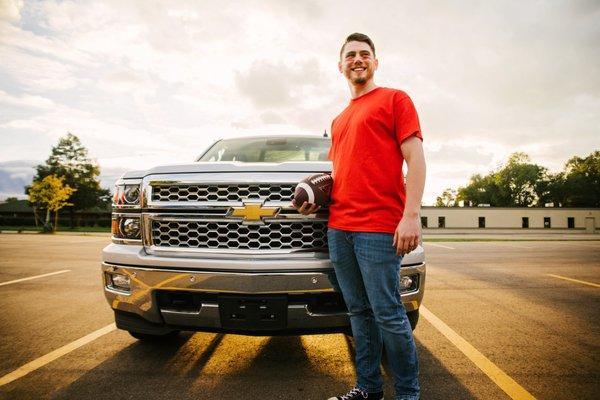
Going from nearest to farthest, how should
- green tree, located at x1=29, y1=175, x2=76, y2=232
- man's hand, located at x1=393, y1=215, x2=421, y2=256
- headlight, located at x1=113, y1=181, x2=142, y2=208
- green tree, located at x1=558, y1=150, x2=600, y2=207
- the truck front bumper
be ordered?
man's hand, located at x1=393, y1=215, x2=421, y2=256, the truck front bumper, headlight, located at x1=113, y1=181, x2=142, y2=208, green tree, located at x1=29, y1=175, x2=76, y2=232, green tree, located at x1=558, y1=150, x2=600, y2=207

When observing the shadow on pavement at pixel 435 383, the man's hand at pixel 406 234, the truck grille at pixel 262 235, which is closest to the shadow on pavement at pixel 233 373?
the shadow on pavement at pixel 435 383

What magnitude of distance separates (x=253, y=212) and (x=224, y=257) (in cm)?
33

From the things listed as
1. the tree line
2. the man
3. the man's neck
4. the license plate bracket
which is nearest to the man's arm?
the man

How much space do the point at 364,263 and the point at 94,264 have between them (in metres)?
8.41

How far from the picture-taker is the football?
2053 millimetres

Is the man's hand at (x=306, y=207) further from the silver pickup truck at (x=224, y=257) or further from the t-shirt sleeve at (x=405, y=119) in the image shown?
the t-shirt sleeve at (x=405, y=119)

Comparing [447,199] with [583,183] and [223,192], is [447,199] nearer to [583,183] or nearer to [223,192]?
[583,183]

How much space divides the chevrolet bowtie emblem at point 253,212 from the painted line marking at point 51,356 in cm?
189

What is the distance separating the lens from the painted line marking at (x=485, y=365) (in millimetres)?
2324

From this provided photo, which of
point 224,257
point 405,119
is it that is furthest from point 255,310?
point 405,119

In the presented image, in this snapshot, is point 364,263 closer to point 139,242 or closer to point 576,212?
point 139,242

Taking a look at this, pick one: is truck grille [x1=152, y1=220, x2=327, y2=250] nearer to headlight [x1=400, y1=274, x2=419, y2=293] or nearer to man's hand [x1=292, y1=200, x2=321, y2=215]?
man's hand [x1=292, y1=200, x2=321, y2=215]

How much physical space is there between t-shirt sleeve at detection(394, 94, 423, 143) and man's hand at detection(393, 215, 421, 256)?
41cm

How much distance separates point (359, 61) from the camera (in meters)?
2.05
